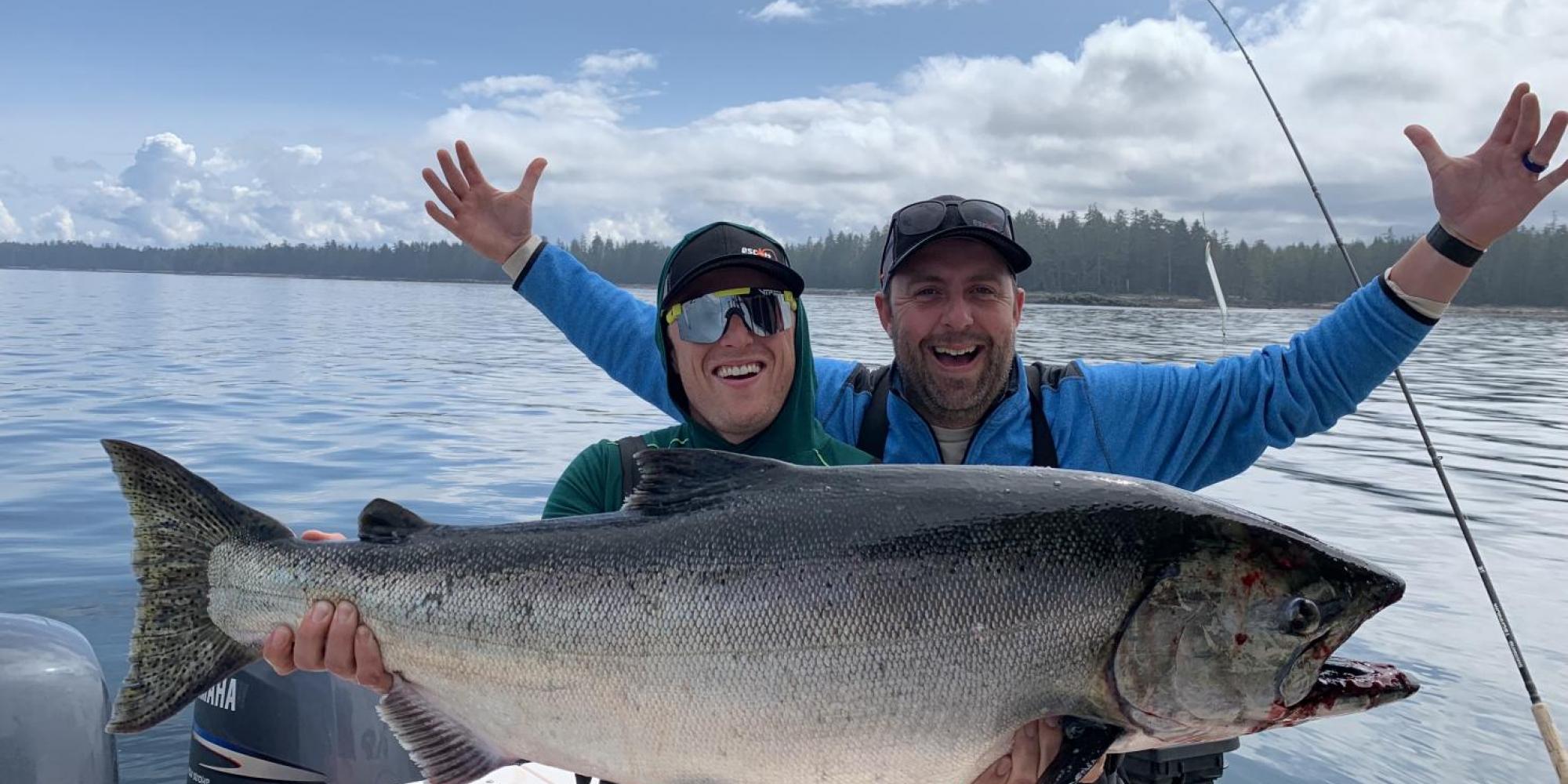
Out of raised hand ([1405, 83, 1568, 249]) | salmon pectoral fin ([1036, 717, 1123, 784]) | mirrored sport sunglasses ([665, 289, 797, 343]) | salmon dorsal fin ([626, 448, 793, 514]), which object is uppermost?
raised hand ([1405, 83, 1568, 249])

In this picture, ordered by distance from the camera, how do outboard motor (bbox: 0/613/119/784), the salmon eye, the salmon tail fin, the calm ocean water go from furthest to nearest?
1. the calm ocean water
2. outboard motor (bbox: 0/613/119/784)
3. the salmon tail fin
4. the salmon eye

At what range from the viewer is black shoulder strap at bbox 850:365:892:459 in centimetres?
510

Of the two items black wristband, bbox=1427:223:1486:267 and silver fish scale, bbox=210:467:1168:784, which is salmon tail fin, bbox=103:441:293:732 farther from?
black wristband, bbox=1427:223:1486:267

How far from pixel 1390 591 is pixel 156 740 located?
7579 mm

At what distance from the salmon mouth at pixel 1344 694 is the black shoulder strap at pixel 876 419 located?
2.32 metres

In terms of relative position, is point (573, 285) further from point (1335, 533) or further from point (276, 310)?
point (276, 310)

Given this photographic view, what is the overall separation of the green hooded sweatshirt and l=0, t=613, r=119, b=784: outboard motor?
2.43m

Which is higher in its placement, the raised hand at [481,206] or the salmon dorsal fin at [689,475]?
the raised hand at [481,206]

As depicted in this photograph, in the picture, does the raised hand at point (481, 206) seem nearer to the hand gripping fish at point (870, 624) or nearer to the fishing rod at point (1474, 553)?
the hand gripping fish at point (870, 624)

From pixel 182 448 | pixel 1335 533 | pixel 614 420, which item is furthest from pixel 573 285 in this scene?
pixel 614 420

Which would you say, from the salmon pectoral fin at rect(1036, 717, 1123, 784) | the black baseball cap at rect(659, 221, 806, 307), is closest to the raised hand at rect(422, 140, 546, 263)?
the black baseball cap at rect(659, 221, 806, 307)

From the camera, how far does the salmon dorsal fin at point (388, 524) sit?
11.6 feet

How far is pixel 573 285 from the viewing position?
6375mm

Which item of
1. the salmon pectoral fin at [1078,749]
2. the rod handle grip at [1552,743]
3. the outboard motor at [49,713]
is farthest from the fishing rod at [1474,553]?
the outboard motor at [49,713]
